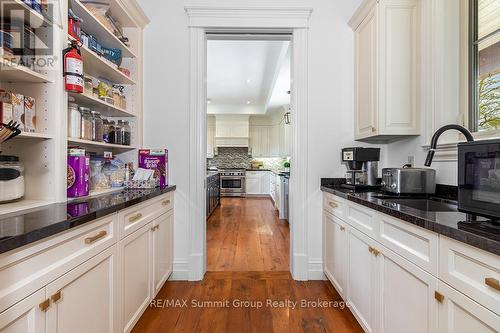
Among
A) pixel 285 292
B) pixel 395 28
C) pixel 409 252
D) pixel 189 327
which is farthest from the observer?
pixel 285 292

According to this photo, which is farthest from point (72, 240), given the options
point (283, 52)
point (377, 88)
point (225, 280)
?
point (283, 52)

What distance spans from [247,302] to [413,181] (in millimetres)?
1464

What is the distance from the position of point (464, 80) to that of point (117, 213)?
2304 mm

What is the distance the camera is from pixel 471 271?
0.78m

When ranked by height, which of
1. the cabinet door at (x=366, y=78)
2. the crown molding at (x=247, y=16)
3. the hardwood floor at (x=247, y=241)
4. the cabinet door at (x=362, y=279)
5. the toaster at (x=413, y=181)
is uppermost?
the crown molding at (x=247, y=16)

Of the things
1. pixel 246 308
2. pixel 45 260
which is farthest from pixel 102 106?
pixel 246 308

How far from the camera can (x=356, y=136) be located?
2.28 m

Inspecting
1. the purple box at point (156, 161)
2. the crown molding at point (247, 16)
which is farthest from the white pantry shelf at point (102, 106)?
the crown molding at point (247, 16)

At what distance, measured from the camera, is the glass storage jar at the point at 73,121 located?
4.83 feet

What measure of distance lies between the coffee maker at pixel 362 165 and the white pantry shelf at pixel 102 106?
6.09 ft

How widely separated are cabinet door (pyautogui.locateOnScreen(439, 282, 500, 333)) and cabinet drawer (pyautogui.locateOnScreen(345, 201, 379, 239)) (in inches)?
19.5

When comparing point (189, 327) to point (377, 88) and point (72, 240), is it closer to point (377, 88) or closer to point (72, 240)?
point (72, 240)

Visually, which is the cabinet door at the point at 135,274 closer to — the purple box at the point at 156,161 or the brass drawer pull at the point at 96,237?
the brass drawer pull at the point at 96,237

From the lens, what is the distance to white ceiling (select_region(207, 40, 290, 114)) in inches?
149
